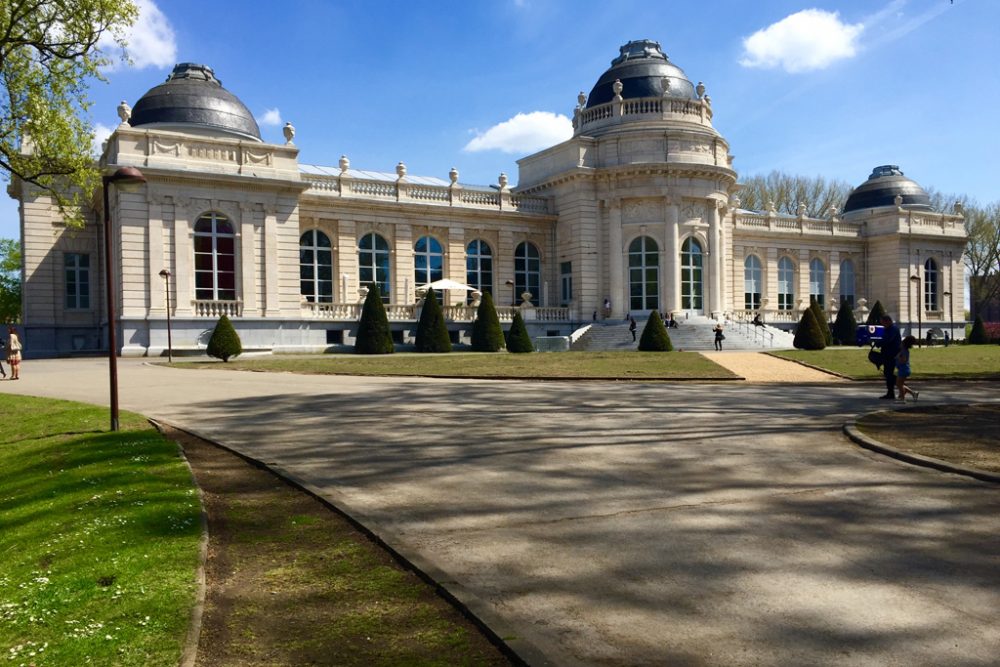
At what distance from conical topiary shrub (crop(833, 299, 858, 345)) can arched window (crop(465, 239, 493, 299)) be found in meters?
21.8

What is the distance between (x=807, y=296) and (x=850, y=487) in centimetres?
5312

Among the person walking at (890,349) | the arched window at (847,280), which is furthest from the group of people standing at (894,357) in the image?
the arched window at (847,280)

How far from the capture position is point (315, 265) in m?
40.3

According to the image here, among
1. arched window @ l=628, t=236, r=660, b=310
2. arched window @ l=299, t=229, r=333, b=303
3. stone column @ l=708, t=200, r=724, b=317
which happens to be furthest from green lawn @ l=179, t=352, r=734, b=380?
stone column @ l=708, t=200, r=724, b=317

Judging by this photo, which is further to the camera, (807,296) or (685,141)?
(807,296)

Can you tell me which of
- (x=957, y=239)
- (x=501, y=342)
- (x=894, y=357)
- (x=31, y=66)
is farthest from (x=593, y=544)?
(x=957, y=239)

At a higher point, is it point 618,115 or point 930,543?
point 618,115

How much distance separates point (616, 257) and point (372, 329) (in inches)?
665

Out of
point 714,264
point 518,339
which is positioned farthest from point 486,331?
point 714,264

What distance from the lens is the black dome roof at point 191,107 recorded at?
126ft

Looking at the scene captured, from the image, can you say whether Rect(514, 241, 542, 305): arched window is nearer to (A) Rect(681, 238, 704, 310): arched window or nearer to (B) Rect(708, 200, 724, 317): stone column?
(A) Rect(681, 238, 704, 310): arched window

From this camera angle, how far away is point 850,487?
7.53 meters

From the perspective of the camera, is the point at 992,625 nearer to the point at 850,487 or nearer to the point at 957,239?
the point at 850,487

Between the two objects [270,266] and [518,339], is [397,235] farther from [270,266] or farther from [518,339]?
[518,339]
